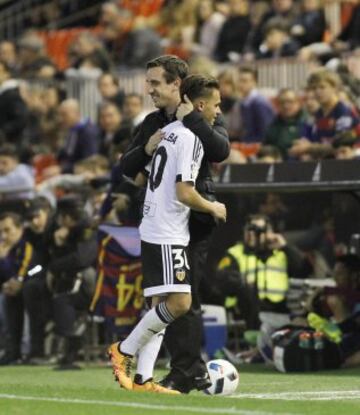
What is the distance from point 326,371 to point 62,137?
8492 mm

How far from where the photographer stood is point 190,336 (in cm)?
1052

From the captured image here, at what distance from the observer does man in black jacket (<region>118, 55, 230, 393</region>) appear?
1018 cm

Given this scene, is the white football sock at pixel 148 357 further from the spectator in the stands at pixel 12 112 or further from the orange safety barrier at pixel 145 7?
the orange safety barrier at pixel 145 7

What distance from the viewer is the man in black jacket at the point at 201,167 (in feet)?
33.4

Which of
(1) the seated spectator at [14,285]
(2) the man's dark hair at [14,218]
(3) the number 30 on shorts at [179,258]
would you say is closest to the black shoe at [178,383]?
(3) the number 30 on shorts at [179,258]

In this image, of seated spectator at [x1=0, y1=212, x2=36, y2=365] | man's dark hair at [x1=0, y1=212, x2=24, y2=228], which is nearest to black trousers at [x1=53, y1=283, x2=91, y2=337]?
seated spectator at [x1=0, y1=212, x2=36, y2=365]

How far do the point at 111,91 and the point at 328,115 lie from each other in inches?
217

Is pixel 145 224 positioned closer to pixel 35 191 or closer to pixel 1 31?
pixel 35 191

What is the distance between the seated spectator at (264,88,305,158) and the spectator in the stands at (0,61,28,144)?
509 centimetres

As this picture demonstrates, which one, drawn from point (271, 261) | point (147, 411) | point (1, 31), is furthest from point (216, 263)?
point (1, 31)

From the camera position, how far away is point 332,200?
15312mm

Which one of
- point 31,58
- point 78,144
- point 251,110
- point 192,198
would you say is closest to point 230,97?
point 251,110

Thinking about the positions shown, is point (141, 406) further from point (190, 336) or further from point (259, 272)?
point (259, 272)

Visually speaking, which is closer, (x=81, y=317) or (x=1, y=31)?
(x=81, y=317)
